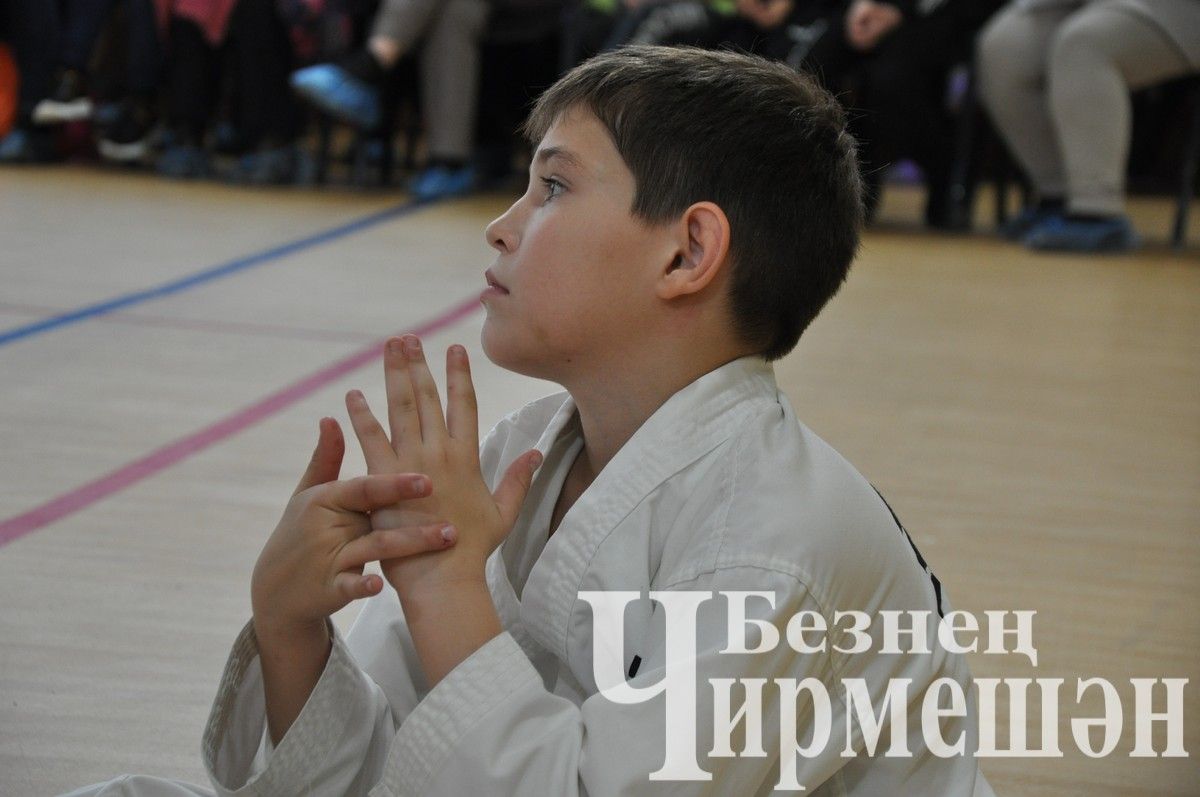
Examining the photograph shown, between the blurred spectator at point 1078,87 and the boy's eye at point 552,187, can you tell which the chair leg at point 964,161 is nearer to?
the blurred spectator at point 1078,87

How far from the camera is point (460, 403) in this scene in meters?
0.97

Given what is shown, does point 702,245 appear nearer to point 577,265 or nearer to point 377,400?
point 577,265

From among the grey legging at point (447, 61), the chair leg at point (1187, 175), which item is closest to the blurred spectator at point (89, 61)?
the grey legging at point (447, 61)

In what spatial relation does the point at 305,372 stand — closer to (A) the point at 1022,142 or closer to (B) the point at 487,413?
(B) the point at 487,413

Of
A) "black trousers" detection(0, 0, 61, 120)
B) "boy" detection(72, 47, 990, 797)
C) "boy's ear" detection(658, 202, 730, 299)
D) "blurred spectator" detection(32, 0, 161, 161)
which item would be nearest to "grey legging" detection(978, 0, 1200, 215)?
"blurred spectator" detection(32, 0, 161, 161)

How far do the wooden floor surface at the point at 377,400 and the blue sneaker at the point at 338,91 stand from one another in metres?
0.55

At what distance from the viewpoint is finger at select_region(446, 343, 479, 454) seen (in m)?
0.96

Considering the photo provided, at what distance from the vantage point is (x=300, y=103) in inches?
230

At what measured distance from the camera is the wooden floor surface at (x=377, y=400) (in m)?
1.55

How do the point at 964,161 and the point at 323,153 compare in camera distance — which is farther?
the point at 323,153

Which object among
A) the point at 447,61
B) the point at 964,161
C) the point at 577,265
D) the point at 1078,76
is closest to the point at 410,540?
the point at 577,265

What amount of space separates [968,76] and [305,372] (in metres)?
2.92

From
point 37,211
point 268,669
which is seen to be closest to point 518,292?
point 268,669

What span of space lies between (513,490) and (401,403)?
9 cm
